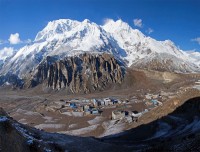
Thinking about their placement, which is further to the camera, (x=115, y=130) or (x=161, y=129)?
(x=115, y=130)

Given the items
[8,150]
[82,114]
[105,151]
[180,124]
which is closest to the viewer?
[8,150]

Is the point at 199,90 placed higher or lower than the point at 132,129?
higher

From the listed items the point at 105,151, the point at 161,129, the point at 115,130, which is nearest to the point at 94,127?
the point at 115,130

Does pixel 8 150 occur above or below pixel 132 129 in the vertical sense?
above

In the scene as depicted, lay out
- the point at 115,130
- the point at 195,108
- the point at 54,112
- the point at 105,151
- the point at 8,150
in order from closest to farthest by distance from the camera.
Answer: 1. the point at 8,150
2. the point at 105,151
3. the point at 195,108
4. the point at 115,130
5. the point at 54,112

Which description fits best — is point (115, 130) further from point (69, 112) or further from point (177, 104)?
point (69, 112)

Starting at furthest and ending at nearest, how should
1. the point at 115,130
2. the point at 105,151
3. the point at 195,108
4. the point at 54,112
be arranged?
the point at 54,112 < the point at 115,130 < the point at 195,108 < the point at 105,151

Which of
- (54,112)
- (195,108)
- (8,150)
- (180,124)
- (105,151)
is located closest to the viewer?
(8,150)

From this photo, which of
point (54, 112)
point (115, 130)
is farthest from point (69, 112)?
point (115, 130)

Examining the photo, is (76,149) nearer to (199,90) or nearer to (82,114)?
(199,90)
